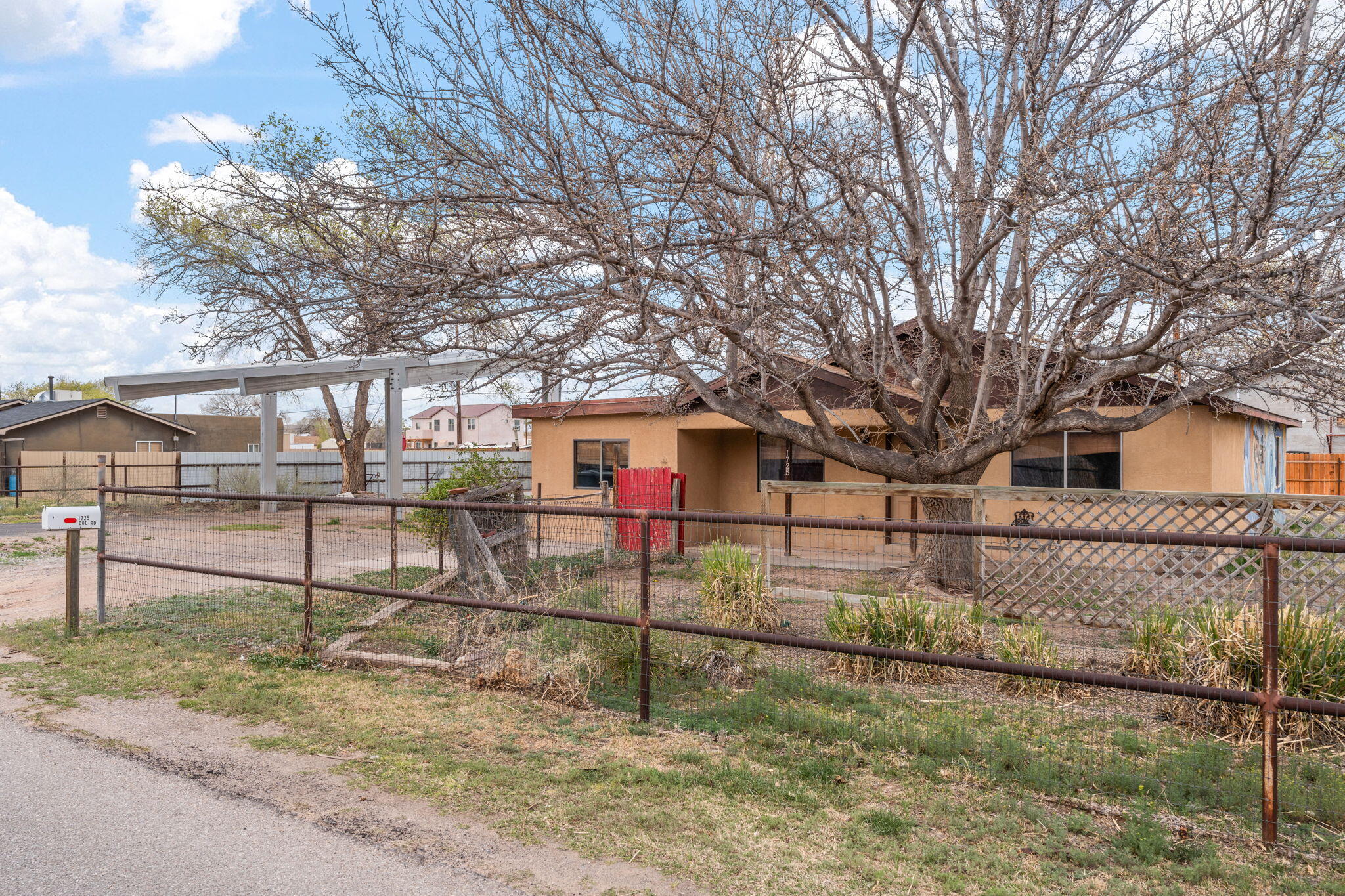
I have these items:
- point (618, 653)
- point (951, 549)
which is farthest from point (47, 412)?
point (618, 653)

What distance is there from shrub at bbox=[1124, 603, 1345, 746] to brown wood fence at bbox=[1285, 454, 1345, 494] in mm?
20468

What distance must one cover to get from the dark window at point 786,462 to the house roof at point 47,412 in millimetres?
26025

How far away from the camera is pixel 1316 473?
22.9 m

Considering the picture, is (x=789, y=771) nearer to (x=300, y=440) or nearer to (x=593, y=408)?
(x=593, y=408)

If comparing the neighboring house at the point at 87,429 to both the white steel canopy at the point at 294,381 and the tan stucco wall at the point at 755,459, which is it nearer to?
the white steel canopy at the point at 294,381

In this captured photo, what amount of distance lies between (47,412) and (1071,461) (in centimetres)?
3796

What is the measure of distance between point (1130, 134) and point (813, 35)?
326 centimetres

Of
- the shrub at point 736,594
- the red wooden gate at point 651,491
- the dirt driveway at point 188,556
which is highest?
the red wooden gate at point 651,491

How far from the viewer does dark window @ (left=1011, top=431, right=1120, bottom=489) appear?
13.2 meters

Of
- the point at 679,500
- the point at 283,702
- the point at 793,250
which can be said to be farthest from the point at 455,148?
the point at 679,500

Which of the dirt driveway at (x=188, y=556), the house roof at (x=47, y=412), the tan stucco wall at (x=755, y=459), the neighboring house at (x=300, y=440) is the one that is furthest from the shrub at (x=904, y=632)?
the neighboring house at (x=300, y=440)

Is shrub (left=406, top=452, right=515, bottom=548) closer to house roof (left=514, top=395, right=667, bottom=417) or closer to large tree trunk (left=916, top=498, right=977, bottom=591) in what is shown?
house roof (left=514, top=395, right=667, bottom=417)

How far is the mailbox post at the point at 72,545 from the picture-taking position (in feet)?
25.9

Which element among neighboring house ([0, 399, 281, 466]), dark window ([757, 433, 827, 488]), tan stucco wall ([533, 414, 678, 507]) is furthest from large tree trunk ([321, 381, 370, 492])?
dark window ([757, 433, 827, 488])
